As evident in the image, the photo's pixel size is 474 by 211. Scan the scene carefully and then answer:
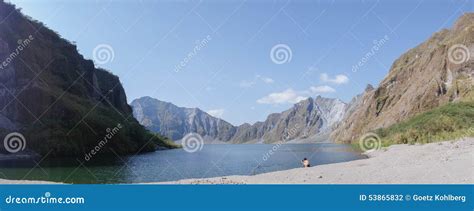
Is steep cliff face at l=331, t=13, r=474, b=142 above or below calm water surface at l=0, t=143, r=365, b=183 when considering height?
above

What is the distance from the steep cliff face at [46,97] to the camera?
97688 millimetres

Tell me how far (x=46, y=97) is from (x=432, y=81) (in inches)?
4677

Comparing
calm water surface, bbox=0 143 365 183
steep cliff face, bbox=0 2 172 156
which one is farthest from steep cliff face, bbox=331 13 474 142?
steep cliff face, bbox=0 2 172 156

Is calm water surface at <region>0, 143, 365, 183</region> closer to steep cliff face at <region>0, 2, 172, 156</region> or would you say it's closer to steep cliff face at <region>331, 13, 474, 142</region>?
steep cliff face at <region>0, 2, 172, 156</region>

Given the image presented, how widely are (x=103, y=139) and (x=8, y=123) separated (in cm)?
3155

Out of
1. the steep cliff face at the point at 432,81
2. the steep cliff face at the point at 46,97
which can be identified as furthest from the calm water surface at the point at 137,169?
the steep cliff face at the point at 432,81

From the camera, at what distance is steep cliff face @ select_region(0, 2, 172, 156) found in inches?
3846

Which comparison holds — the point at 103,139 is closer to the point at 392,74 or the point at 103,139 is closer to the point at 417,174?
the point at 417,174

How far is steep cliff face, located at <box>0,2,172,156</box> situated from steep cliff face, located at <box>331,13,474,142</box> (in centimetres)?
9474

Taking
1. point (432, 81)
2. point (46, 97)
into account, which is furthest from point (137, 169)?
point (432, 81)

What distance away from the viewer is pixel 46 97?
107312mm

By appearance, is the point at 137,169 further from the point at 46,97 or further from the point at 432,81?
the point at 432,81

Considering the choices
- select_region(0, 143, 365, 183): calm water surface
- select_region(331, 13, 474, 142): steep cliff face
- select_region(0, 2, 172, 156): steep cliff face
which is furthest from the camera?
select_region(331, 13, 474, 142): steep cliff face
